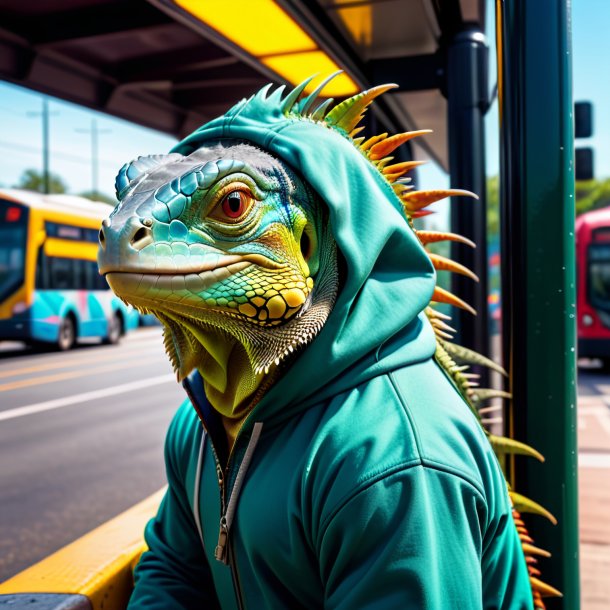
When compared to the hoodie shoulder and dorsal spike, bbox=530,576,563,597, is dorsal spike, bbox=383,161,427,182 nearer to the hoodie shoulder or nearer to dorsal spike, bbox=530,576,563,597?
the hoodie shoulder

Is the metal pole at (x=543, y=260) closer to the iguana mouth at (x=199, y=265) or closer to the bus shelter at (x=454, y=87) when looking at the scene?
the bus shelter at (x=454, y=87)

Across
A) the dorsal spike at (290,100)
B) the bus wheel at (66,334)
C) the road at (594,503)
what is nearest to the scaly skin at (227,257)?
the dorsal spike at (290,100)

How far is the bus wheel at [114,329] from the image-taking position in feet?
62.7

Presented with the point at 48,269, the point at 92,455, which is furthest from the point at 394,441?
the point at 48,269

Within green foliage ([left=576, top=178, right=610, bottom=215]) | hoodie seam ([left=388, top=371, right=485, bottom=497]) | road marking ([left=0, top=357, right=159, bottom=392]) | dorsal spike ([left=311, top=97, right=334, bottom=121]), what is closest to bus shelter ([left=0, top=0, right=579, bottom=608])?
dorsal spike ([left=311, top=97, right=334, bottom=121])

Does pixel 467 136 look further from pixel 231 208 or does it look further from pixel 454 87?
pixel 231 208

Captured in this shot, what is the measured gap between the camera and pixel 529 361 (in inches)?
66.8

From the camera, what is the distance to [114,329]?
63.7 feet

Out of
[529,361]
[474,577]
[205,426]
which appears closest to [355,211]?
[205,426]

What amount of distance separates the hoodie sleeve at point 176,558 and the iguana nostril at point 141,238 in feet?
2.02

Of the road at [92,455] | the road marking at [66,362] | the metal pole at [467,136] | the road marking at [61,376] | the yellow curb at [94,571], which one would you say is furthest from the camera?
the road marking at [66,362]

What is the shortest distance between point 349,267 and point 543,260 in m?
0.73

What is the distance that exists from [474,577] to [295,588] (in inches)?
12.2

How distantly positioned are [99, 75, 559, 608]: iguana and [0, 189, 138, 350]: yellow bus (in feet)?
43.4
